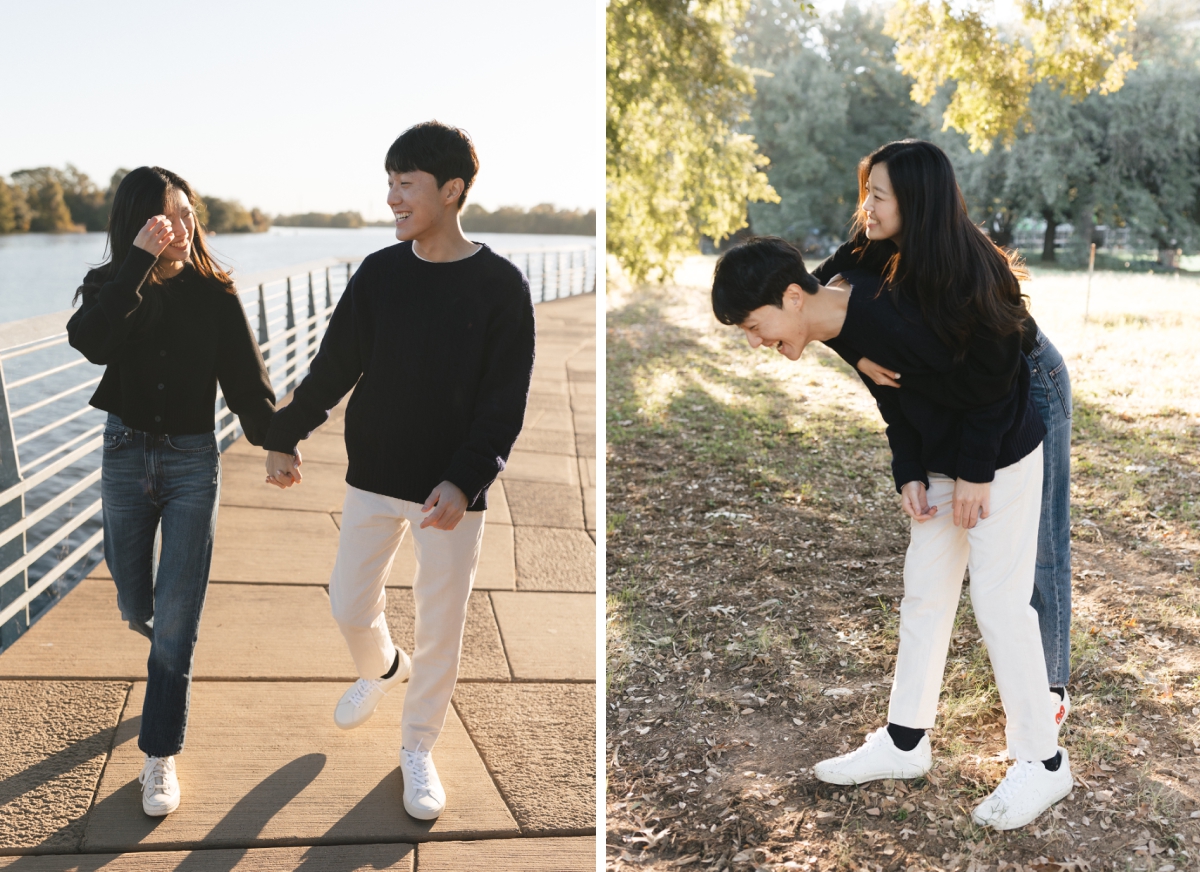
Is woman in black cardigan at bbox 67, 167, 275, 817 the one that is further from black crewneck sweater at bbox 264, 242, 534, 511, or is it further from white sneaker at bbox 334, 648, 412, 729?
white sneaker at bbox 334, 648, 412, 729

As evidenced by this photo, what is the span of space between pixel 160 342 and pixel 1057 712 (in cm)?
287

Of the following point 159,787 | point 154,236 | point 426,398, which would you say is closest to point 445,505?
point 426,398

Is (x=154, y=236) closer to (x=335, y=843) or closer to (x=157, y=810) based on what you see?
(x=157, y=810)

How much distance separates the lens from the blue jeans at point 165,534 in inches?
107

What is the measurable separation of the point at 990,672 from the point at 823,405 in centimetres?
562

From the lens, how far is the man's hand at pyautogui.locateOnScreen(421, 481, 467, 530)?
101 inches

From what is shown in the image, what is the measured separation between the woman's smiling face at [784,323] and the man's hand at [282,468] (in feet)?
4.48

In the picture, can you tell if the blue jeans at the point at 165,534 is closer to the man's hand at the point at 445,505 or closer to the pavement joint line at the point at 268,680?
the pavement joint line at the point at 268,680

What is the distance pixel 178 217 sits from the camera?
267 centimetres

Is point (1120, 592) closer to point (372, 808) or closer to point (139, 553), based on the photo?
point (372, 808)

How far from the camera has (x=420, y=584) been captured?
2771mm

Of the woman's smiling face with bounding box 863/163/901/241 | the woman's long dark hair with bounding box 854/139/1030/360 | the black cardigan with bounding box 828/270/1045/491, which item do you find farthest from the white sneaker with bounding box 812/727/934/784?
the woman's smiling face with bounding box 863/163/901/241

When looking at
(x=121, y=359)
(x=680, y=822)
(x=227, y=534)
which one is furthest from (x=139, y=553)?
(x=227, y=534)

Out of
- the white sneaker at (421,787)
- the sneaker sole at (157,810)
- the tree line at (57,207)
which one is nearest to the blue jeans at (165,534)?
the sneaker sole at (157,810)
